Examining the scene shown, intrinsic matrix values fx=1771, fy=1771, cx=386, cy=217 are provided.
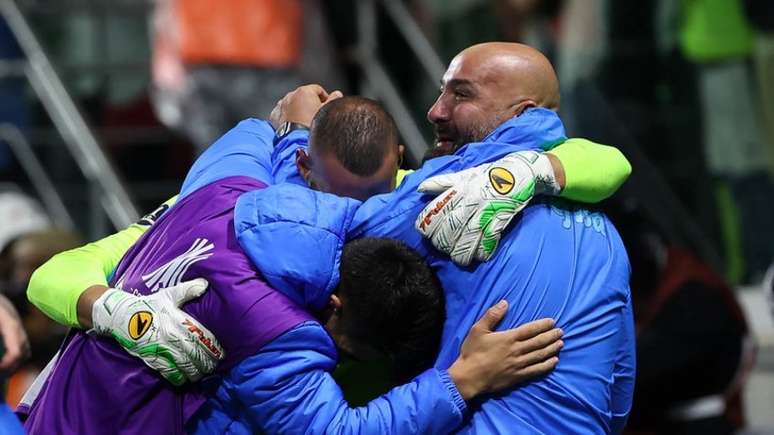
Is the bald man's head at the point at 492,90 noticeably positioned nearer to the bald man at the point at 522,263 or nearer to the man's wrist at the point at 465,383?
the bald man at the point at 522,263

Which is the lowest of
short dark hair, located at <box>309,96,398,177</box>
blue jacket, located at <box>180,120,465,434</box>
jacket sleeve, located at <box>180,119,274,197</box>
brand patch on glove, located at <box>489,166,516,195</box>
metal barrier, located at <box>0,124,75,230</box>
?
metal barrier, located at <box>0,124,75,230</box>

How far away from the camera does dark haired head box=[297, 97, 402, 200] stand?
399 centimetres

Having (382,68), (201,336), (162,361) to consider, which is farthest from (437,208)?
(382,68)

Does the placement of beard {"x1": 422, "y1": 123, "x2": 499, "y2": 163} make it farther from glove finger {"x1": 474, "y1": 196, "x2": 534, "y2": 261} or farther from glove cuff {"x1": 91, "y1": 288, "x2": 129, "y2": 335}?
glove cuff {"x1": 91, "y1": 288, "x2": 129, "y2": 335}

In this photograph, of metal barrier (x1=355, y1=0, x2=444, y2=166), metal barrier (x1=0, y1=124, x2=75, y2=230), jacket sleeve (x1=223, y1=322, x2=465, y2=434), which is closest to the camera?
jacket sleeve (x1=223, y1=322, x2=465, y2=434)

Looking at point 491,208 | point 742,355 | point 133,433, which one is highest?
point 491,208

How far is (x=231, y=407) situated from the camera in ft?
13.0

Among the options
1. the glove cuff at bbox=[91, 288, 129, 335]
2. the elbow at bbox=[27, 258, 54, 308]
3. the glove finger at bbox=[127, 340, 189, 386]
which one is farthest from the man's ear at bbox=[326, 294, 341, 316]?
the elbow at bbox=[27, 258, 54, 308]

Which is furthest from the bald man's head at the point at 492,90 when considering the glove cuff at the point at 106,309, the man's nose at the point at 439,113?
the glove cuff at the point at 106,309

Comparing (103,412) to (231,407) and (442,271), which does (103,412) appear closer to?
(231,407)

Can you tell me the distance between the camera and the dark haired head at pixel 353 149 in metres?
3.99

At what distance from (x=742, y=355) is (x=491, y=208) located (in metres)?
3.14

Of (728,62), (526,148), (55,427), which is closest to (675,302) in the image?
(728,62)

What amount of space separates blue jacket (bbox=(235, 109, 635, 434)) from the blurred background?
295 cm
